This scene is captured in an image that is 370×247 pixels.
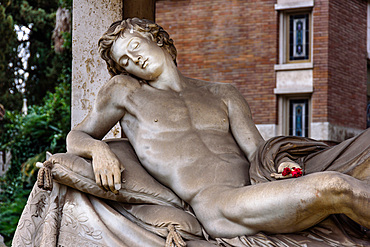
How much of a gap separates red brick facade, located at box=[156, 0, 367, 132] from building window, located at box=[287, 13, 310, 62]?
33 cm

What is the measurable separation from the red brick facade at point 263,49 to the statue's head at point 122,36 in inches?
471

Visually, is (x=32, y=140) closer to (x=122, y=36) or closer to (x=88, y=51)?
(x=88, y=51)

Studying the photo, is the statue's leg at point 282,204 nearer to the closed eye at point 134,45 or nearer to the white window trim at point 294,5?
the closed eye at point 134,45

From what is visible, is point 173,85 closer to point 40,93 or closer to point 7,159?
point 7,159

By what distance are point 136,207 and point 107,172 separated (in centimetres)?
31

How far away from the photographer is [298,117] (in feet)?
55.0

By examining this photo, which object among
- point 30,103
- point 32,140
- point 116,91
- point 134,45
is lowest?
point 30,103

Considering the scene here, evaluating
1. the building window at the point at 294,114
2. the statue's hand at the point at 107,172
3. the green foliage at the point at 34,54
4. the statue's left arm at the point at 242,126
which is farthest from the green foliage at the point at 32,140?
the statue's hand at the point at 107,172

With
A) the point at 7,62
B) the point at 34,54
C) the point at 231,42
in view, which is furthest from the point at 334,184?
the point at 34,54

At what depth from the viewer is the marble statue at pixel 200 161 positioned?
370 cm

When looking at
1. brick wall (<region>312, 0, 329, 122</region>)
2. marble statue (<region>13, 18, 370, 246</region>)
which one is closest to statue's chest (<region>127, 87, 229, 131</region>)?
marble statue (<region>13, 18, 370, 246</region>)

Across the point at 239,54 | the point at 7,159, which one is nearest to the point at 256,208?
the point at 239,54

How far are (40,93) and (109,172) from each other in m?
21.4

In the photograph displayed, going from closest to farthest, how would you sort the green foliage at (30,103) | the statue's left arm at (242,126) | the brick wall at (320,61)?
the statue's left arm at (242,126)
the green foliage at (30,103)
the brick wall at (320,61)
